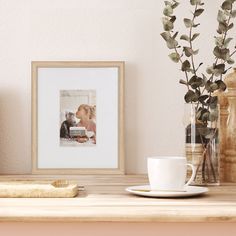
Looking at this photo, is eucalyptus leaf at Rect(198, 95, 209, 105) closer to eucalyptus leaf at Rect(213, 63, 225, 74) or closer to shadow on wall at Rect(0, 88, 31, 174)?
eucalyptus leaf at Rect(213, 63, 225, 74)

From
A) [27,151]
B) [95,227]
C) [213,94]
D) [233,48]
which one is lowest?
[95,227]

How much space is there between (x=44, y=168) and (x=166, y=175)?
0.54 meters

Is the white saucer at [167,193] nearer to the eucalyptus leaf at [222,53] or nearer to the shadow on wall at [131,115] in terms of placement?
the eucalyptus leaf at [222,53]

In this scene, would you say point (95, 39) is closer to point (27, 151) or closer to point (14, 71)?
point (14, 71)

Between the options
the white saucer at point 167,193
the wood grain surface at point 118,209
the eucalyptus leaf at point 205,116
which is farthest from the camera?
the eucalyptus leaf at point 205,116

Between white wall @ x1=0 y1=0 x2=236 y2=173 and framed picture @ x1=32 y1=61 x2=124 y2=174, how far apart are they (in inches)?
1.3

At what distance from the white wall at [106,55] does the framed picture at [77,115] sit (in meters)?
0.03

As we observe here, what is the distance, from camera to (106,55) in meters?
1.65

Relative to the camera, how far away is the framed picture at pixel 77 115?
1623 millimetres

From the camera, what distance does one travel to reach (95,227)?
999mm

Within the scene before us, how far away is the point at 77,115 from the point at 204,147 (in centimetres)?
41

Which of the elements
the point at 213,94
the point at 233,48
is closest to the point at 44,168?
the point at 213,94

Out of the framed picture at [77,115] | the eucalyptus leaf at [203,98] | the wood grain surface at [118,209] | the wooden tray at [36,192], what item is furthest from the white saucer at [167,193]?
the framed picture at [77,115]

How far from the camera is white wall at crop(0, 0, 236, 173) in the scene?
1.65m
